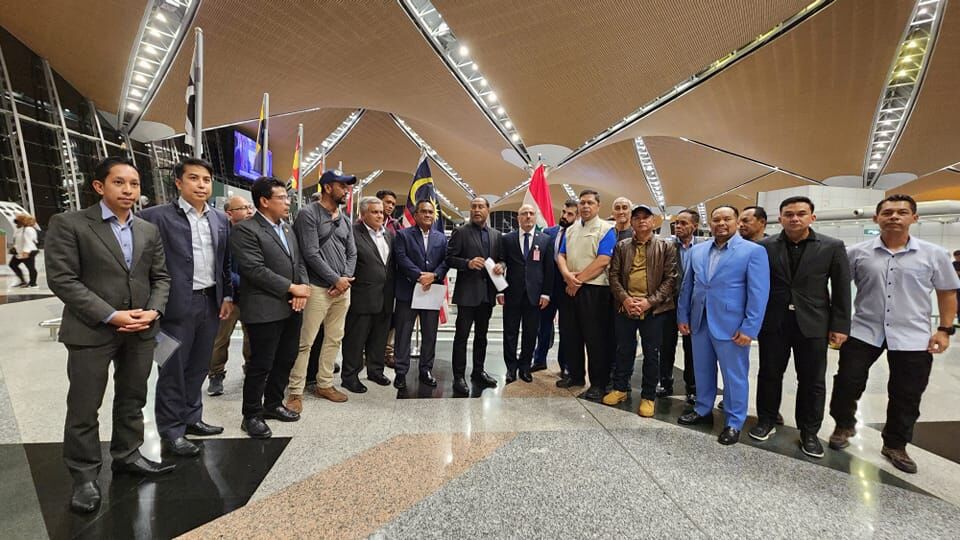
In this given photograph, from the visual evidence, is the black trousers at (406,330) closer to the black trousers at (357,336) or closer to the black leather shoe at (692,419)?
the black trousers at (357,336)

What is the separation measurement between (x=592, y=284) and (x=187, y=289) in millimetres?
3031

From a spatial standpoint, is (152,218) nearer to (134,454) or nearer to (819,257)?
(134,454)

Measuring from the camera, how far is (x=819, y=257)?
2.68 metres

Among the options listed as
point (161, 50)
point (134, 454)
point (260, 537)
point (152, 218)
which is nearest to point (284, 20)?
point (161, 50)

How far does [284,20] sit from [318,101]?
13.2ft

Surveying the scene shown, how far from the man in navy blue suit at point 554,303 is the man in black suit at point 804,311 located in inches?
66.8

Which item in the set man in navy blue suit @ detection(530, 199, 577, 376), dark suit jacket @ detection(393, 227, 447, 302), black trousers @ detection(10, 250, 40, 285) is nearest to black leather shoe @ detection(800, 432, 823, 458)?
man in navy blue suit @ detection(530, 199, 577, 376)

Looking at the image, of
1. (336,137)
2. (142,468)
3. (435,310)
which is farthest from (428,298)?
(336,137)

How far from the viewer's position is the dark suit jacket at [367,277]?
361 centimetres

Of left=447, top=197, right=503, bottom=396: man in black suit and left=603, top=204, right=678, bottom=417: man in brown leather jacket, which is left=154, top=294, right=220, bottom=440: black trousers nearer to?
left=447, top=197, right=503, bottom=396: man in black suit

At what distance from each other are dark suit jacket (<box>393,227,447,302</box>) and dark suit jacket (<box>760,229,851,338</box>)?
2702 millimetres

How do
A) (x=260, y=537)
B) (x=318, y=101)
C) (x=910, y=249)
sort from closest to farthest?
(x=260, y=537) → (x=910, y=249) → (x=318, y=101)

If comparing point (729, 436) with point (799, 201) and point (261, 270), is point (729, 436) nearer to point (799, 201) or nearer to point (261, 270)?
point (799, 201)

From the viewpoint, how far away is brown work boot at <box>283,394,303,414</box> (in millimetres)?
3123
